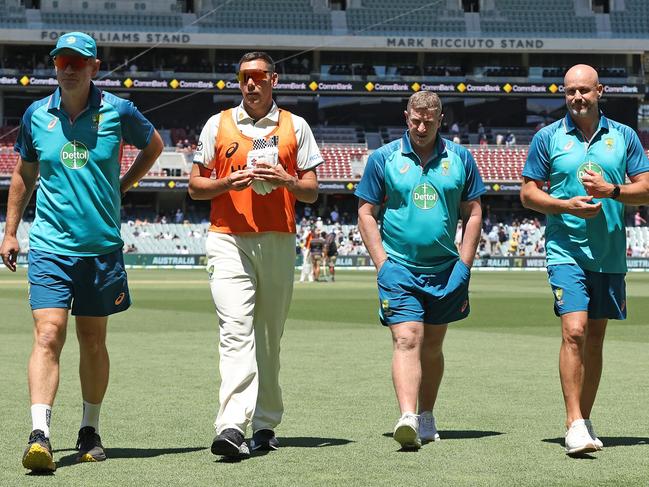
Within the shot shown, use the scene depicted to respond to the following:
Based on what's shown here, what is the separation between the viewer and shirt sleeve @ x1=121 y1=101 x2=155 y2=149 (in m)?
7.49

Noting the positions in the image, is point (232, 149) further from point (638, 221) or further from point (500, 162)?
point (500, 162)

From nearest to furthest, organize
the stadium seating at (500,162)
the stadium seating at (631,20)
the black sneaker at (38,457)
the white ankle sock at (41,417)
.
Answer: the black sneaker at (38,457), the white ankle sock at (41,417), the stadium seating at (500,162), the stadium seating at (631,20)

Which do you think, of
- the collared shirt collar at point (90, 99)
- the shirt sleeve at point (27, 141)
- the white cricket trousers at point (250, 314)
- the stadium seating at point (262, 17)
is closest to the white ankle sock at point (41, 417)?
the white cricket trousers at point (250, 314)

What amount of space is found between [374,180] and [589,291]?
153 centimetres

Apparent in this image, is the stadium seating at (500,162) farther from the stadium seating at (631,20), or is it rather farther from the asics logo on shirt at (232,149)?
the asics logo on shirt at (232,149)

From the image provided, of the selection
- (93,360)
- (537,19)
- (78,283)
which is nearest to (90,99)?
A: (78,283)

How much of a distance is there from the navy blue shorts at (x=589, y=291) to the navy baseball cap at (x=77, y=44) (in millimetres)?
3091

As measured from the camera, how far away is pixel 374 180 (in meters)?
8.12

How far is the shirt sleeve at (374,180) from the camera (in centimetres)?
808

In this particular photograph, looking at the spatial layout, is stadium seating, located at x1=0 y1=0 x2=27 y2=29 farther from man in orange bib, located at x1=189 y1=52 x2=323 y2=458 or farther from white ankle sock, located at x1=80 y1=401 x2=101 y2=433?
white ankle sock, located at x1=80 y1=401 x2=101 y2=433

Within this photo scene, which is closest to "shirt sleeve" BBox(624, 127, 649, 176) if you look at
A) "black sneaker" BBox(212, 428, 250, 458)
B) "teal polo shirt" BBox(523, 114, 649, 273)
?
"teal polo shirt" BBox(523, 114, 649, 273)

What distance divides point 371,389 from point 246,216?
3582 mm

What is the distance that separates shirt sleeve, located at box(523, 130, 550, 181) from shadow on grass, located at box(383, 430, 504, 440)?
5.51 feet

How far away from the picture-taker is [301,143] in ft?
26.2
